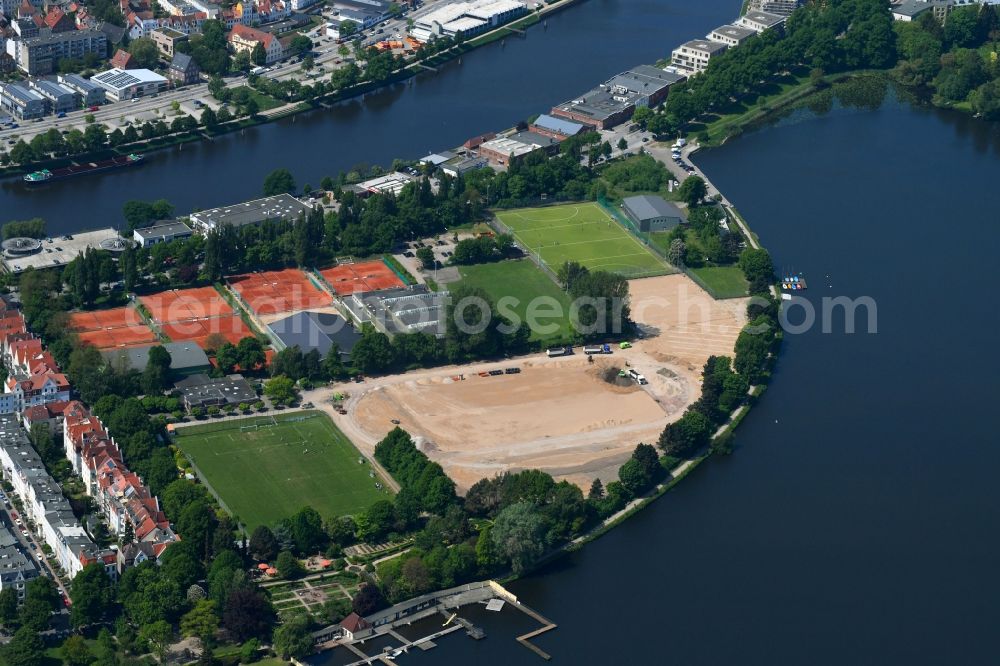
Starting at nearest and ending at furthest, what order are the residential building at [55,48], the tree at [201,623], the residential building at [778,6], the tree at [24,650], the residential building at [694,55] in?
the tree at [24,650], the tree at [201,623], the residential building at [55,48], the residential building at [694,55], the residential building at [778,6]

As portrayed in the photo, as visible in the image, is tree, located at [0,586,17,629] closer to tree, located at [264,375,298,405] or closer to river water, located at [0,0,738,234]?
tree, located at [264,375,298,405]

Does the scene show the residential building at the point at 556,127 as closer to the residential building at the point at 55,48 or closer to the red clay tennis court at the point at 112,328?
the residential building at the point at 55,48

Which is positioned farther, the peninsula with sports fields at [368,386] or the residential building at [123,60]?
the residential building at [123,60]

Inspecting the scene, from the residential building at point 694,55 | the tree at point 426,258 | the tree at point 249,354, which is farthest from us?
the residential building at point 694,55

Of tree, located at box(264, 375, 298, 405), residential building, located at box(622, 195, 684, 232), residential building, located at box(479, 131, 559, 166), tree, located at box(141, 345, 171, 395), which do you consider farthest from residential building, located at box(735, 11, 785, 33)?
tree, located at box(141, 345, 171, 395)

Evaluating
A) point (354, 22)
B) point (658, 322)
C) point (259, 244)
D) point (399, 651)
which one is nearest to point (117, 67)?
point (354, 22)

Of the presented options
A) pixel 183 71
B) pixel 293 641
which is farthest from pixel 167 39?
pixel 293 641

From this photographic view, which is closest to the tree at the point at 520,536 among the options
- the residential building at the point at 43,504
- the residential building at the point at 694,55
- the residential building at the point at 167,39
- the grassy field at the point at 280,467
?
the grassy field at the point at 280,467
